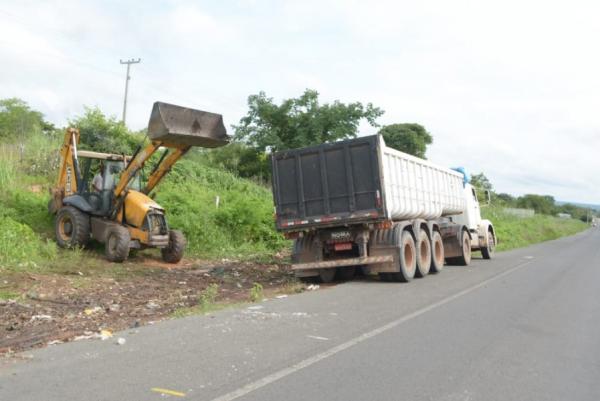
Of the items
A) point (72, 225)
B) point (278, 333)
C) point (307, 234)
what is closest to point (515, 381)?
point (278, 333)

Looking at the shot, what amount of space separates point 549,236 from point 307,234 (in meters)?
47.9

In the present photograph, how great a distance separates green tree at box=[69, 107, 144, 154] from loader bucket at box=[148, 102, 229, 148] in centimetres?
1165

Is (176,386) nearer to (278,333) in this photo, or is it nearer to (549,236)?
(278,333)

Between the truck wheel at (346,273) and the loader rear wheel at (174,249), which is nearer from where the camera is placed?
the truck wheel at (346,273)

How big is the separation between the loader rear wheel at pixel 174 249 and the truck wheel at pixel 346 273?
447cm

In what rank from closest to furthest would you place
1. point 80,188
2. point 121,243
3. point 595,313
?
point 595,313
point 121,243
point 80,188

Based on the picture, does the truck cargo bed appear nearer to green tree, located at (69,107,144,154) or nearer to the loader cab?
the loader cab

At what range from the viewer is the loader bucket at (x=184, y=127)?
13.0 metres

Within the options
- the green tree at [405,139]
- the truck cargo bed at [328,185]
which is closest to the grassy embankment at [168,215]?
the truck cargo bed at [328,185]

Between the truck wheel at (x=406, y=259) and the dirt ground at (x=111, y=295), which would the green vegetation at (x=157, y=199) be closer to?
the dirt ground at (x=111, y=295)

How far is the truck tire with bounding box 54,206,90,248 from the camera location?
14.7 metres

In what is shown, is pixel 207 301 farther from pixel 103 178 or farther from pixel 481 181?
pixel 481 181

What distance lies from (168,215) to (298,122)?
17.2 m

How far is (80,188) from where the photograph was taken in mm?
15445
